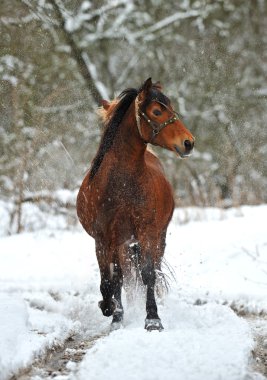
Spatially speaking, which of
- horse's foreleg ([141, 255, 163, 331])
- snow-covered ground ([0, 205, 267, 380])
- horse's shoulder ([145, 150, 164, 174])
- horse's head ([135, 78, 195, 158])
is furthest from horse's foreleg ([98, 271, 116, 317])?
horse's head ([135, 78, 195, 158])

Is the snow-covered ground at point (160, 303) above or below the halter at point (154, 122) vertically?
below

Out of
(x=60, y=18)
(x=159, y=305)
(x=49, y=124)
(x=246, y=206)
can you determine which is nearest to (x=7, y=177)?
(x=49, y=124)

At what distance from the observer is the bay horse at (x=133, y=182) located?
180 inches

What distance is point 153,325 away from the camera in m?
4.54

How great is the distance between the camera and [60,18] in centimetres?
920

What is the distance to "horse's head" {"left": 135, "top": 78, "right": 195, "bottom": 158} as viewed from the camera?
440 centimetres

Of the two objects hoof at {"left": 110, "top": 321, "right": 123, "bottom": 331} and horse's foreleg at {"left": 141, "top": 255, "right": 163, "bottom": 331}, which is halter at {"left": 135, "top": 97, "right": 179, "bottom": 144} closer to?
horse's foreleg at {"left": 141, "top": 255, "right": 163, "bottom": 331}

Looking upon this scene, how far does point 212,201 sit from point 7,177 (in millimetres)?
4023

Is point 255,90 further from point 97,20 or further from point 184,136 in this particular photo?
point 184,136

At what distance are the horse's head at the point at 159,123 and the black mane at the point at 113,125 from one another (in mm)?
180

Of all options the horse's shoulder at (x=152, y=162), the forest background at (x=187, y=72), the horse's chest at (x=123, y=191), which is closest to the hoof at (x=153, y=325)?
the horse's chest at (x=123, y=191)

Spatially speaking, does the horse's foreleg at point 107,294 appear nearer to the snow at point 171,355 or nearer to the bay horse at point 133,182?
the bay horse at point 133,182

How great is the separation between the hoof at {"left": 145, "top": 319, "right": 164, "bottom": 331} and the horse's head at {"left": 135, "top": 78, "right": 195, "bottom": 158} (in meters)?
1.31

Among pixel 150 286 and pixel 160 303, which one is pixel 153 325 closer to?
pixel 150 286
